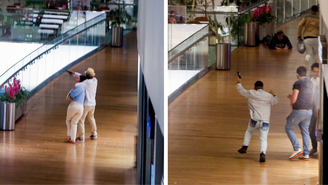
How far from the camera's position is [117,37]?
51.5 feet

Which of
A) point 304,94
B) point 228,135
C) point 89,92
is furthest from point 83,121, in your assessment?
point 304,94

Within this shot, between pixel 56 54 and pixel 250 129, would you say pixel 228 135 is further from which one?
pixel 56 54

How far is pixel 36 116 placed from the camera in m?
10.1

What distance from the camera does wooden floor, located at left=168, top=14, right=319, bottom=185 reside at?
19.5 feet

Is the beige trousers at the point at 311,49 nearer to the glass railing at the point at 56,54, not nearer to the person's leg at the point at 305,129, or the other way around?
the person's leg at the point at 305,129

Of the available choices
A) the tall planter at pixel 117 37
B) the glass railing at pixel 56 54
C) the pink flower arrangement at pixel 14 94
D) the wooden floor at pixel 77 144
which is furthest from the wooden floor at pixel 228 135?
the tall planter at pixel 117 37

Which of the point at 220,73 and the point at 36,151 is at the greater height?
the point at 220,73

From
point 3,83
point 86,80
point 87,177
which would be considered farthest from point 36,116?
point 87,177

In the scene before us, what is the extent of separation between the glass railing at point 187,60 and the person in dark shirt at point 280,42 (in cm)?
251

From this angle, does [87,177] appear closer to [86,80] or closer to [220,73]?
[86,80]

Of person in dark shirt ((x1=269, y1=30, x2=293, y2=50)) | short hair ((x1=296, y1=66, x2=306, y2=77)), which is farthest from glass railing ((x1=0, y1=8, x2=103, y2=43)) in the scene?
short hair ((x1=296, y1=66, x2=306, y2=77))

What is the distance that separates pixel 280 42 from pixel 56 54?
650 centimetres

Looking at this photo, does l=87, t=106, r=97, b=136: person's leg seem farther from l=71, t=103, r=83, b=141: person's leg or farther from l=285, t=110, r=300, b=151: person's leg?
l=285, t=110, r=300, b=151: person's leg

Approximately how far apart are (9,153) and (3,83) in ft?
10.6
